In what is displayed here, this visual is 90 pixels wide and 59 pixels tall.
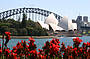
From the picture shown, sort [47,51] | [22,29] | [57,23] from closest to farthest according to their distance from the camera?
[47,51] → [22,29] → [57,23]

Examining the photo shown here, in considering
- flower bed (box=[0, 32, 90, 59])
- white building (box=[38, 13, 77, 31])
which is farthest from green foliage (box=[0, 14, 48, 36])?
flower bed (box=[0, 32, 90, 59])

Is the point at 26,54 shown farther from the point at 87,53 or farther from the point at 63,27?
the point at 63,27

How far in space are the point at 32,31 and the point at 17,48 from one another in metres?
127

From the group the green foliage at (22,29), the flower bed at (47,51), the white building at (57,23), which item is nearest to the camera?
the flower bed at (47,51)

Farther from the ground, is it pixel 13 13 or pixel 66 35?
pixel 13 13

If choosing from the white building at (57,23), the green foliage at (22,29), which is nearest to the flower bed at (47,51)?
the green foliage at (22,29)

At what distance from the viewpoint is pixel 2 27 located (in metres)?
138

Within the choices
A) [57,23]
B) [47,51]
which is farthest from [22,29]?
[47,51]

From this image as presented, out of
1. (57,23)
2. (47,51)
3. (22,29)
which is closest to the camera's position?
(47,51)

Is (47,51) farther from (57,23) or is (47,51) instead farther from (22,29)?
(57,23)

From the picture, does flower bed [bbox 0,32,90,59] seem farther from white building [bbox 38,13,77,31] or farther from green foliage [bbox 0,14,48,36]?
white building [bbox 38,13,77,31]

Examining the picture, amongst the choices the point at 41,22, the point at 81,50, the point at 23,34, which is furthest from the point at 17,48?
the point at 41,22

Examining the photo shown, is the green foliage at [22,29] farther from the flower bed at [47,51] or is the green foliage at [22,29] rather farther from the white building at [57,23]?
the flower bed at [47,51]

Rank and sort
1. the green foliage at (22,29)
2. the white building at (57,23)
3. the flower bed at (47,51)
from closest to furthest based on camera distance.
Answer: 1. the flower bed at (47,51)
2. the green foliage at (22,29)
3. the white building at (57,23)
